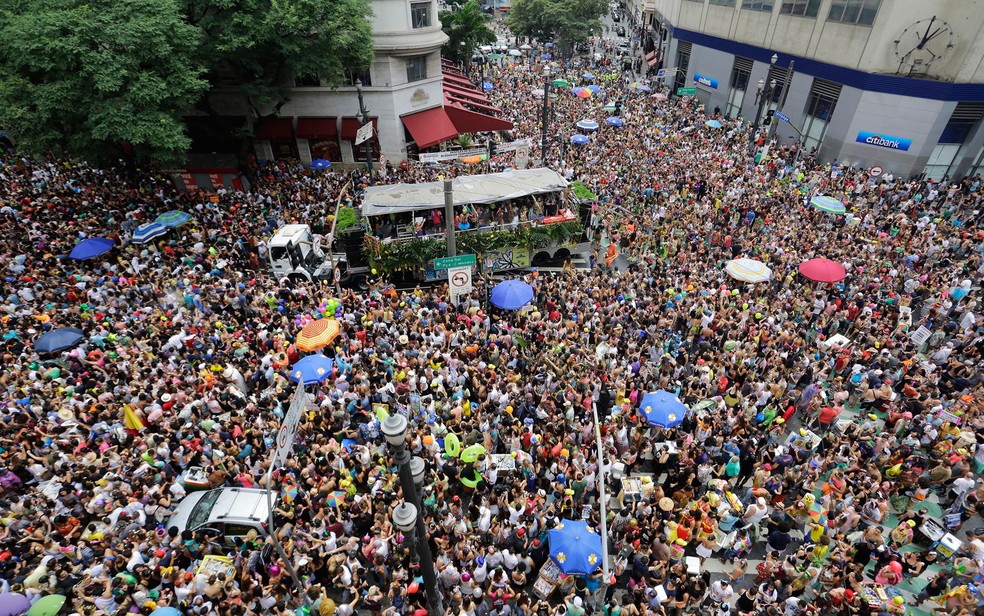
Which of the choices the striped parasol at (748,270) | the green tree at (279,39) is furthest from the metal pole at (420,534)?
the green tree at (279,39)

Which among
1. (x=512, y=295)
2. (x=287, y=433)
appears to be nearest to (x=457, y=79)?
(x=512, y=295)

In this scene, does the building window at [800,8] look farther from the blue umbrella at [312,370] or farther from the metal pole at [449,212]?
the blue umbrella at [312,370]

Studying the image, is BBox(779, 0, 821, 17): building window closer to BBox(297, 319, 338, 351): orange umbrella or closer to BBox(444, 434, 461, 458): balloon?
BBox(297, 319, 338, 351): orange umbrella

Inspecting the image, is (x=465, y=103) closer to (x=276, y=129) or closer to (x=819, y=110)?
(x=276, y=129)

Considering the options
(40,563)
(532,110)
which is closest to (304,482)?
(40,563)

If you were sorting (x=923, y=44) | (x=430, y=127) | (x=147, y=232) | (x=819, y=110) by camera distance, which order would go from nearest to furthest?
(x=147, y=232), (x=923, y=44), (x=819, y=110), (x=430, y=127)

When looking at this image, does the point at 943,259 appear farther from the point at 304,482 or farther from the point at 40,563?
the point at 40,563

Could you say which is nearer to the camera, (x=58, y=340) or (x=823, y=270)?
(x=58, y=340)

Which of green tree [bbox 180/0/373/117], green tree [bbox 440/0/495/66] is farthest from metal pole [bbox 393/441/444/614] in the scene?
green tree [bbox 440/0/495/66]
